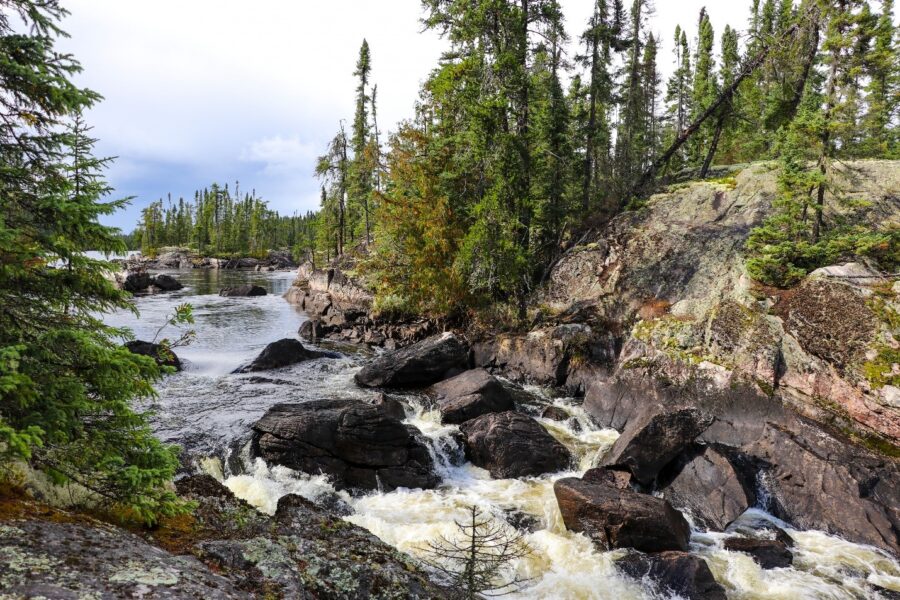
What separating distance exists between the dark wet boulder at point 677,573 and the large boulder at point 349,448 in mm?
5134

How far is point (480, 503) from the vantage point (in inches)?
428

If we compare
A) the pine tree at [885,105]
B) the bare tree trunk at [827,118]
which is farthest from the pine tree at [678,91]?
the bare tree trunk at [827,118]

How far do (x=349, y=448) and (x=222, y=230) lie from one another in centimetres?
10930

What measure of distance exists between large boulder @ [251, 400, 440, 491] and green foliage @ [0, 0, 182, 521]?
6.74 metres

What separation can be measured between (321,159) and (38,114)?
42.6m

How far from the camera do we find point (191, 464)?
37.4 ft

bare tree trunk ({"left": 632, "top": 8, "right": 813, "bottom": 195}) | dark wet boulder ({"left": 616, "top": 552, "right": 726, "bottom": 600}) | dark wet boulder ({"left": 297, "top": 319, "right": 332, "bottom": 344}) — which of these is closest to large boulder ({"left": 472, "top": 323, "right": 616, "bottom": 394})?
dark wet boulder ({"left": 616, "top": 552, "right": 726, "bottom": 600})

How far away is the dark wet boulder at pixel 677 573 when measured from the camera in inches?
314

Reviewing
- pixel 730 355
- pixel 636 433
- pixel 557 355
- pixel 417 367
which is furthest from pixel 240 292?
pixel 730 355

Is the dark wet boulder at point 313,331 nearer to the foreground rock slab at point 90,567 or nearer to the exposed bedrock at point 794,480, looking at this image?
the exposed bedrock at point 794,480

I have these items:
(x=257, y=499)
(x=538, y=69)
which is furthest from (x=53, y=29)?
(x=538, y=69)

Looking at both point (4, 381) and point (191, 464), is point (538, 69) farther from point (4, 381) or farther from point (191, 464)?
point (4, 381)

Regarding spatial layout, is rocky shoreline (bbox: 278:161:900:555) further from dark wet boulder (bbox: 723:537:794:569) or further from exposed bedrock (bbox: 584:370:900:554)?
dark wet boulder (bbox: 723:537:794:569)

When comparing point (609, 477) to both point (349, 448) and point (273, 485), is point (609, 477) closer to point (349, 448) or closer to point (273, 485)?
point (349, 448)
